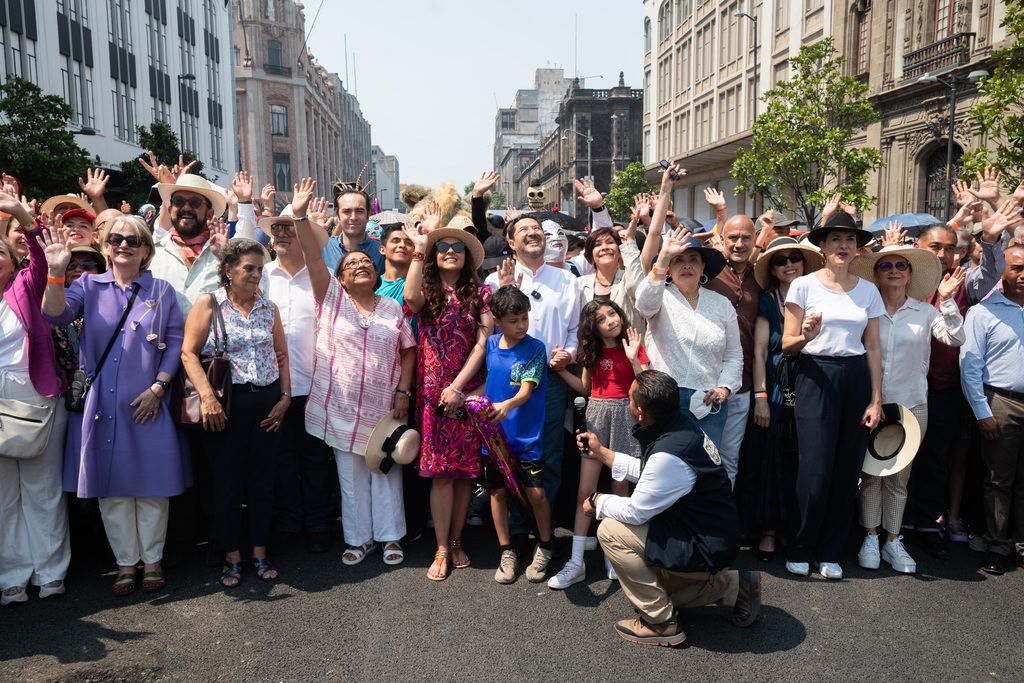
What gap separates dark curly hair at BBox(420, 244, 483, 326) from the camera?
4.81m

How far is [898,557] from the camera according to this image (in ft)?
15.6

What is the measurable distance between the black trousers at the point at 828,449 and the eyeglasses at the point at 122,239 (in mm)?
4202

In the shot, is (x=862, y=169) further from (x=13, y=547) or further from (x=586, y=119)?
(x=586, y=119)

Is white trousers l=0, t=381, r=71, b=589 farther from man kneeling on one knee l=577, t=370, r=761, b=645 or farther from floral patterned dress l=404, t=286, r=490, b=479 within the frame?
man kneeling on one knee l=577, t=370, r=761, b=645

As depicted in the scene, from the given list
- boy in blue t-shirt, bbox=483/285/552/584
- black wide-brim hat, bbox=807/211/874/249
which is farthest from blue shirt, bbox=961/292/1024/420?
boy in blue t-shirt, bbox=483/285/552/584

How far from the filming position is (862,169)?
20984mm

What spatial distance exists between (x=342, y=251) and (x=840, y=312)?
392cm

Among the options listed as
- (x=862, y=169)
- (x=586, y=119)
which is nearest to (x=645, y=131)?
(x=586, y=119)

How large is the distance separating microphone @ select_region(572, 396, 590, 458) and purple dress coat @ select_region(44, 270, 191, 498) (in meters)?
2.50

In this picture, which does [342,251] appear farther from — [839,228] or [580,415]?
[839,228]

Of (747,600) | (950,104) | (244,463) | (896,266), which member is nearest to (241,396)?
(244,463)

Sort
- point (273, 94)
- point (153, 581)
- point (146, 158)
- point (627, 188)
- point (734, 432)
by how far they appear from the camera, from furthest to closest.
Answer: point (273, 94)
point (627, 188)
point (146, 158)
point (734, 432)
point (153, 581)

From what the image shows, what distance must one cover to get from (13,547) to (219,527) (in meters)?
1.13

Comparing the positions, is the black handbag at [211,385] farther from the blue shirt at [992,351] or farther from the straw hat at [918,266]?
the blue shirt at [992,351]
